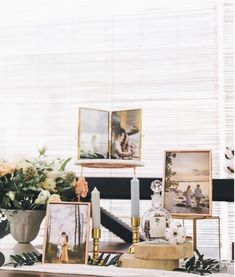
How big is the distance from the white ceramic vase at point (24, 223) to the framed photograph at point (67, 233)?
12 centimetres

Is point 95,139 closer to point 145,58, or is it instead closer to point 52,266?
point 52,266

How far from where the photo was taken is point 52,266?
1.25 metres

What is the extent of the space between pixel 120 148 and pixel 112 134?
5 centimetres

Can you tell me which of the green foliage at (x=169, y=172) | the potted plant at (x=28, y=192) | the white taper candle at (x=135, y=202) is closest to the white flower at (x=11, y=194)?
the potted plant at (x=28, y=192)

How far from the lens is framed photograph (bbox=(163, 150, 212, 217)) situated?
1.41 m

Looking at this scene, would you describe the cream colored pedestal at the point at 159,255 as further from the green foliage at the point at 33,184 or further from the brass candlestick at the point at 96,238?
the green foliage at the point at 33,184

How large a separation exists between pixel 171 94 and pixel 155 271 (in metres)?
1.56

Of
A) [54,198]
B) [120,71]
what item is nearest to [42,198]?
[54,198]

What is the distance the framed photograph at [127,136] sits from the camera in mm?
1627

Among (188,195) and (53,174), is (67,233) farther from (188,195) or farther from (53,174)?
(188,195)

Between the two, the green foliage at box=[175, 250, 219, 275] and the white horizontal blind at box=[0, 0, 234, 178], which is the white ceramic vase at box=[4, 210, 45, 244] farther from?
the white horizontal blind at box=[0, 0, 234, 178]

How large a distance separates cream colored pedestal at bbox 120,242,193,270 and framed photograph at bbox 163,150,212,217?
0.58 feet

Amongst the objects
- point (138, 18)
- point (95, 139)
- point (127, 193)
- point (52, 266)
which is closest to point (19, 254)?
point (52, 266)

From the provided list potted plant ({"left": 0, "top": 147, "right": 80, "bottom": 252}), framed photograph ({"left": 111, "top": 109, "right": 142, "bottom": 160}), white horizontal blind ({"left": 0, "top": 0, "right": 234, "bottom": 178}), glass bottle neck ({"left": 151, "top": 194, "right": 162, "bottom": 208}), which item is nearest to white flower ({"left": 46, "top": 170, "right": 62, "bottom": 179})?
potted plant ({"left": 0, "top": 147, "right": 80, "bottom": 252})
